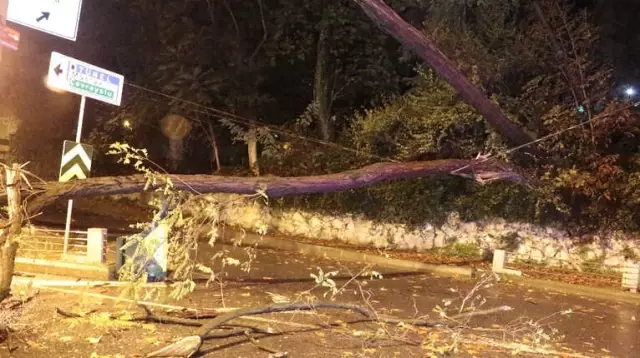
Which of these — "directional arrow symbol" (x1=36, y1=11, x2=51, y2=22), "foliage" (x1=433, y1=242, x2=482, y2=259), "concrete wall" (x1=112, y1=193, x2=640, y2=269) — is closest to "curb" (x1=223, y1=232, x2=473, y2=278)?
"concrete wall" (x1=112, y1=193, x2=640, y2=269)

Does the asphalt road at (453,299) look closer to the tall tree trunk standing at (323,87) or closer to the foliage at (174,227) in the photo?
the foliage at (174,227)

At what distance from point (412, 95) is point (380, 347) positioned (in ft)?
33.3

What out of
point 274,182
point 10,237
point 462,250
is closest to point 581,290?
point 462,250

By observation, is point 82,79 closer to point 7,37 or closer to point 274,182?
point 7,37

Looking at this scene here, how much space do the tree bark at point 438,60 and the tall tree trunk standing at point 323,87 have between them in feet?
20.6

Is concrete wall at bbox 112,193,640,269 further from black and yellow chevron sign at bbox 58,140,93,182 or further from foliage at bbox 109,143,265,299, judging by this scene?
foliage at bbox 109,143,265,299

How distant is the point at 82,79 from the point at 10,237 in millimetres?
4008

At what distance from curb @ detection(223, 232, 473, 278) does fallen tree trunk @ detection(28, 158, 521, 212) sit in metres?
2.03

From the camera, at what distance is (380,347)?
6.16 meters

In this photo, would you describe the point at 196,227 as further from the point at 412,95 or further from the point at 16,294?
the point at 412,95

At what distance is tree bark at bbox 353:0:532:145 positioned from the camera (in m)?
10.4

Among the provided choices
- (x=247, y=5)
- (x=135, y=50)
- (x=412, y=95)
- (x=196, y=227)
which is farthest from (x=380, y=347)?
(x=135, y=50)

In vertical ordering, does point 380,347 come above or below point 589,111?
below

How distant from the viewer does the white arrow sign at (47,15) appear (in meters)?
8.65
